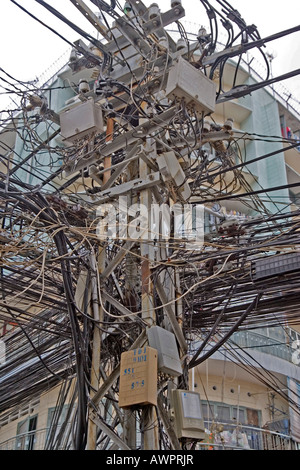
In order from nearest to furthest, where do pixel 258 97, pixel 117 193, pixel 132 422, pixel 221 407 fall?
pixel 132 422
pixel 117 193
pixel 221 407
pixel 258 97

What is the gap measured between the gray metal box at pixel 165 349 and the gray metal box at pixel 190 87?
7.34 feet

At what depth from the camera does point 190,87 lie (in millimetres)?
4992

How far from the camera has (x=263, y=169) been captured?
15.6 meters

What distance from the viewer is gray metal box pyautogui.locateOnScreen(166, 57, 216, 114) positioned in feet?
16.2

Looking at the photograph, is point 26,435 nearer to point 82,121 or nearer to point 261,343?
point 261,343

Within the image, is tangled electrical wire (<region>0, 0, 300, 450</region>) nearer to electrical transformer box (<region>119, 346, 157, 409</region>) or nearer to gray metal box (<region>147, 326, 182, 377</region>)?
gray metal box (<region>147, 326, 182, 377</region>)

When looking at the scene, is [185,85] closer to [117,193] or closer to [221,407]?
[117,193]

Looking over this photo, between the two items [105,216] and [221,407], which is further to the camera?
[221,407]

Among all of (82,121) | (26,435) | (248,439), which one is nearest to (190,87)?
(82,121)

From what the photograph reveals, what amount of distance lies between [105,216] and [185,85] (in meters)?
1.56

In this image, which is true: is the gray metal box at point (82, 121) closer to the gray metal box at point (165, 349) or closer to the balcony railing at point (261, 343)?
the gray metal box at point (165, 349)

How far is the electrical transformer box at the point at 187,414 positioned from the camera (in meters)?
4.37
